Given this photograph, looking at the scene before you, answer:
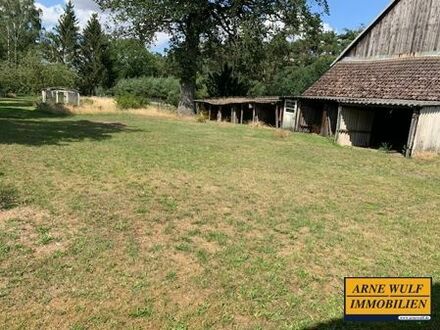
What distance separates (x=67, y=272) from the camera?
505 centimetres

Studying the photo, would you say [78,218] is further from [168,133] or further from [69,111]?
[69,111]

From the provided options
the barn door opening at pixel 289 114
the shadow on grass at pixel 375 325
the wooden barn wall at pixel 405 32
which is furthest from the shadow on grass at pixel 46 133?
the wooden barn wall at pixel 405 32

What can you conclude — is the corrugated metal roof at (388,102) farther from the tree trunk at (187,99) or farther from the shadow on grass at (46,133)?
the tree trunk at (187,99)

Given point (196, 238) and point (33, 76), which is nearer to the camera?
point (196, 238)

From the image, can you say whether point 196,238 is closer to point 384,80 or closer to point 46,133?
point 46,133

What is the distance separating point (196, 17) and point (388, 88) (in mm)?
15533

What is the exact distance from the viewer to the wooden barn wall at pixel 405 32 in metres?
19.3

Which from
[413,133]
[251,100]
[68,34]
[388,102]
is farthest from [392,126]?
[68,34]

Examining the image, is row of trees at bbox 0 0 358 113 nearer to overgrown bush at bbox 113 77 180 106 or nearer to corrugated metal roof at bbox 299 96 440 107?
overgrown bush at bbox 113 77 180 106

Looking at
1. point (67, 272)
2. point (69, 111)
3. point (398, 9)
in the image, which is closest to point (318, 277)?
point (67, 272)

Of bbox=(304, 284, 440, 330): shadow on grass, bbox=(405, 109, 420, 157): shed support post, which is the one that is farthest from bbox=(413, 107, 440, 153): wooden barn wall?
bbox=(304, 284, 440, 330): shadow on grass

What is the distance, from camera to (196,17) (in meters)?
29.0

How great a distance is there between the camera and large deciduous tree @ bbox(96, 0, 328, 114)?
2753 centimetres

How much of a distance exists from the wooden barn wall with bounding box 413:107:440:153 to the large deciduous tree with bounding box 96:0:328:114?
51.8ft
